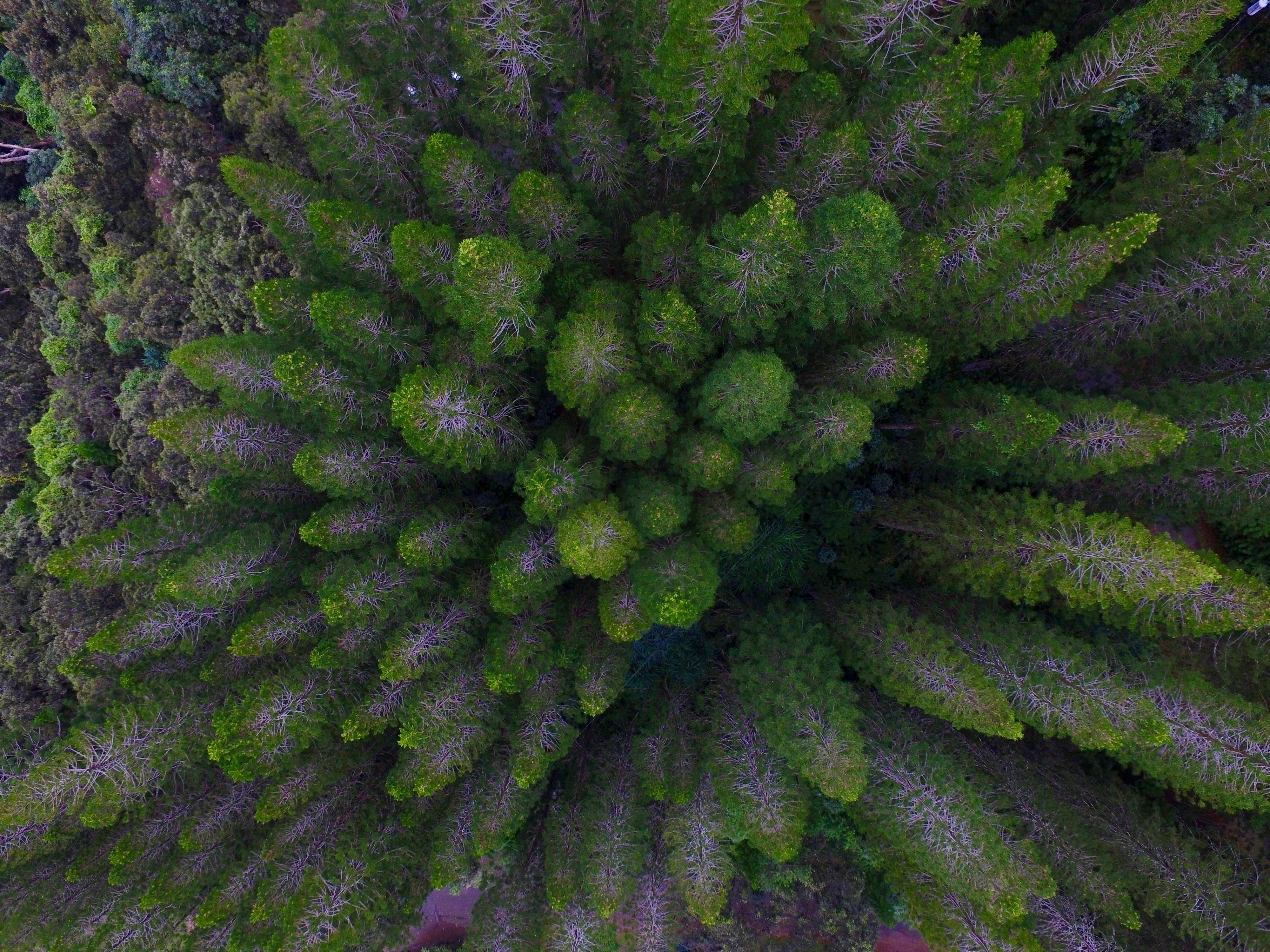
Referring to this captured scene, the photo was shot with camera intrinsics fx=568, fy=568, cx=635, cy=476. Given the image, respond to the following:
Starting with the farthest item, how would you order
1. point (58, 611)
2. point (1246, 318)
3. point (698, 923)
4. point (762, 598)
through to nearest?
point (698, 923), point (762, 598), point (58, 611), point (1246, 318)

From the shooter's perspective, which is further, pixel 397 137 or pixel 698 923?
pixel 698 923

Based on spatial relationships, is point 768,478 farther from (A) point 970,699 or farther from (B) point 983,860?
(B) point 983,860

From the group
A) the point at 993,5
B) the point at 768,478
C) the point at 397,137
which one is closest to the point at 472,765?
the point at 768,478

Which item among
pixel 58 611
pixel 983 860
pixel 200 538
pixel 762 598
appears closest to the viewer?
pixel 983 860

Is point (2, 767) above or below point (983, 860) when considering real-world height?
below

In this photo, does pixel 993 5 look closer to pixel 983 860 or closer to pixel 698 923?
pixel 983 860

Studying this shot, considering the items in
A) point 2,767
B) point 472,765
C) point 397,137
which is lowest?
point 2,767
